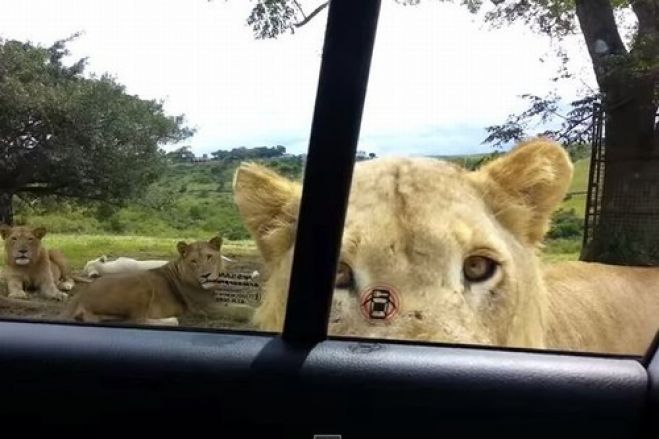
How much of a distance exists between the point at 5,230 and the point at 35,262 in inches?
4.2

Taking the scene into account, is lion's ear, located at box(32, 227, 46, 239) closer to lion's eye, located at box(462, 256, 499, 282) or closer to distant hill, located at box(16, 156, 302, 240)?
distant hill, located at box(16, 156, 302, 240)

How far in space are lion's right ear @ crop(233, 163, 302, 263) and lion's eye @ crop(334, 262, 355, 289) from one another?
5.0 inches

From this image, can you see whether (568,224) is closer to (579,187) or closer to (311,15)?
(579,187)

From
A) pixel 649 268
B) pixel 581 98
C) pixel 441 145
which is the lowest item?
pixel 649 268

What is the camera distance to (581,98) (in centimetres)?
218

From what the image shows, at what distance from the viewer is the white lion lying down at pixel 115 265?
2.35 metres

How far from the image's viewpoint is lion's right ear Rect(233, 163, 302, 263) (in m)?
2.29

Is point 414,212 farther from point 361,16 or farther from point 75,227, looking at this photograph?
point 75,227

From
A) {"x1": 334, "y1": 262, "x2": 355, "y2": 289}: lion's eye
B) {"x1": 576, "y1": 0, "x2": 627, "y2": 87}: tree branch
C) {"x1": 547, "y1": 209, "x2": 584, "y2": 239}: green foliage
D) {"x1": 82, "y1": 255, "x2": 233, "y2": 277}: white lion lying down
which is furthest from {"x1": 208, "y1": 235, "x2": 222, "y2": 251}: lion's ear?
{"x1": 576, "y1": 0, "x2": 627, "y2": 87}: tree branch

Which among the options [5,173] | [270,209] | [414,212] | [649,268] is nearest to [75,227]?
[5,173]

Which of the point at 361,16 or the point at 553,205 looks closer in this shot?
the point at 361,16

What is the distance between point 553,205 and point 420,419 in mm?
565

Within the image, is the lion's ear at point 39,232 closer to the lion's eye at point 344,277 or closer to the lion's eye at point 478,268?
the lion's eye at point 344,277

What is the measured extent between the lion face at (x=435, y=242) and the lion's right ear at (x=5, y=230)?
531 millimetres
